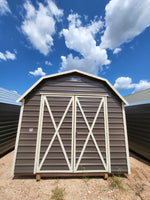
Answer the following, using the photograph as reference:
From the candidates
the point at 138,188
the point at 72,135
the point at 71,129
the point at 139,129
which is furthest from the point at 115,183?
the point at 139,129

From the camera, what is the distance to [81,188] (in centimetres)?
258

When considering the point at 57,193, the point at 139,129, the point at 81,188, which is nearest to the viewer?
the point at 57,193

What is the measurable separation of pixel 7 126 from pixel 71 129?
4109 mm

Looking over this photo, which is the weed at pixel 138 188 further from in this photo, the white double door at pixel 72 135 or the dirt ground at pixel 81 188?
the white double door at pixel 72 135

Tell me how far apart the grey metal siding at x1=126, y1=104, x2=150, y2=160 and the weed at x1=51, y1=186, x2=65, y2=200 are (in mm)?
4386

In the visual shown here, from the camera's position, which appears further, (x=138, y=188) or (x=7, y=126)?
(x=7, y=126)

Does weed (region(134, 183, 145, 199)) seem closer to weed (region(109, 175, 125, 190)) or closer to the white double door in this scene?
weed (region(109, 175, 125, 190))

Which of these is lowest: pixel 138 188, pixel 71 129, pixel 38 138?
pixel 138 188

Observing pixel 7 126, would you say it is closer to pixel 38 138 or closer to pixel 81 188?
pixel 38 138

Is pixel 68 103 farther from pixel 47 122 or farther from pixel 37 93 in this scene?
pixel 37 93

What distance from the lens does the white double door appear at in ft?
9.73

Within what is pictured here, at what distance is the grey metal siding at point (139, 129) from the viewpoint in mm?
4118

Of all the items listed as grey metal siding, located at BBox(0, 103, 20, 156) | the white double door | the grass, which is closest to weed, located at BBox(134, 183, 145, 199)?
the grass

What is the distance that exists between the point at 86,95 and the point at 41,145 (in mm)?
2638
